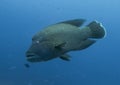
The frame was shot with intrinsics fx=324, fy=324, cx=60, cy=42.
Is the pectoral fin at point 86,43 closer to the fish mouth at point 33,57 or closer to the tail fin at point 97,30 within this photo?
the tail fin at point 97,30

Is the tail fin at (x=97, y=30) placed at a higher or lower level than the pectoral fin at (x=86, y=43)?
higher

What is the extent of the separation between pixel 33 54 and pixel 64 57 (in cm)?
21

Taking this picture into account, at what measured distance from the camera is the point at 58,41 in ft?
5.00

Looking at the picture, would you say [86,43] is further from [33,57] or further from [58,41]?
[33,57]

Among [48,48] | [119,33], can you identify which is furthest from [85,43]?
[119,33]

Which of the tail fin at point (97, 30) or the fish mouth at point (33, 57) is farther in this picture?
the tail fin at point (97, 30)

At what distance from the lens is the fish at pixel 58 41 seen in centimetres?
149

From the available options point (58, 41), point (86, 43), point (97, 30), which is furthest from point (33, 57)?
point (97, 30)

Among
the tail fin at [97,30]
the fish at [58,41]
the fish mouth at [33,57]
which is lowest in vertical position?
the fish mouth at [33,57]

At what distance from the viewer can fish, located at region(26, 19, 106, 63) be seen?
1492 mm

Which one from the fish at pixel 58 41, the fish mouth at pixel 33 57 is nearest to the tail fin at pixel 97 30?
the fish at pixel 58 41

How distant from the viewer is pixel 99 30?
172cm

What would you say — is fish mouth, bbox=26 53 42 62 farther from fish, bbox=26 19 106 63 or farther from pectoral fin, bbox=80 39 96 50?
pectoral fin, bbox=80 39 96 50

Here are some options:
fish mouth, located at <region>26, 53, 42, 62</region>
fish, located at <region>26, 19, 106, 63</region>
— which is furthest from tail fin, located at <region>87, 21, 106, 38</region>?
fish mouth, located at <region>26, 53, 42, 62</region>
